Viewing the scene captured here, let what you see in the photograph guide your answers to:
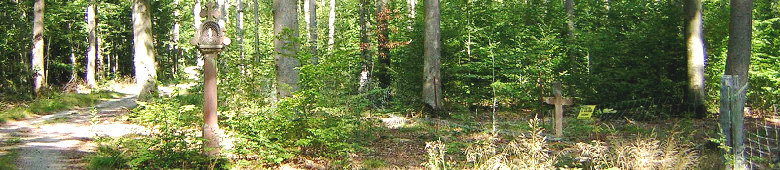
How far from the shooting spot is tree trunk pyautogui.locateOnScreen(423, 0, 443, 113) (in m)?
12.7

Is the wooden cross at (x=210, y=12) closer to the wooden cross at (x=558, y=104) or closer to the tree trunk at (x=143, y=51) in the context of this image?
the tree trunk at (x=143, y=51)

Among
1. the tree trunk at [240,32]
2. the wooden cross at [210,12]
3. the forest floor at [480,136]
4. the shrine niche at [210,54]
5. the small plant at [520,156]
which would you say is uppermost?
the tree trunk at [240,32]

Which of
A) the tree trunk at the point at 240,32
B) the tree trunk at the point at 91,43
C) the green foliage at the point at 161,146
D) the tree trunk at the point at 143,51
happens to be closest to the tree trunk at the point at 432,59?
the tree trunk at the point at 240,32

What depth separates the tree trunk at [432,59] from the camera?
1273 centimetres

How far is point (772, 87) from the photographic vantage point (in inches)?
552

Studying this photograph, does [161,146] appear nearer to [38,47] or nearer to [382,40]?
[382,40]

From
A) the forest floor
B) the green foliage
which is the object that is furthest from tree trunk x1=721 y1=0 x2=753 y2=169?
the green foliage

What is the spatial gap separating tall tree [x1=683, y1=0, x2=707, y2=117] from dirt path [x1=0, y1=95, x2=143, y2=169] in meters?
12.0

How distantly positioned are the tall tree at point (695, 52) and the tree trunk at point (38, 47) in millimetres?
19186

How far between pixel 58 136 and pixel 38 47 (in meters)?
9.54

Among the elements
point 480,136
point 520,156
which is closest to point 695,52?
point 480,136

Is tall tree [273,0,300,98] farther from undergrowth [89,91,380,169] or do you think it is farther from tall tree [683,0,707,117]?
tall tree [683,0,707,117]

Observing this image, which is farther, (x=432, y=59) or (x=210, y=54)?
(x=432, y=59)

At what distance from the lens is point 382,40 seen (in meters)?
15.6
